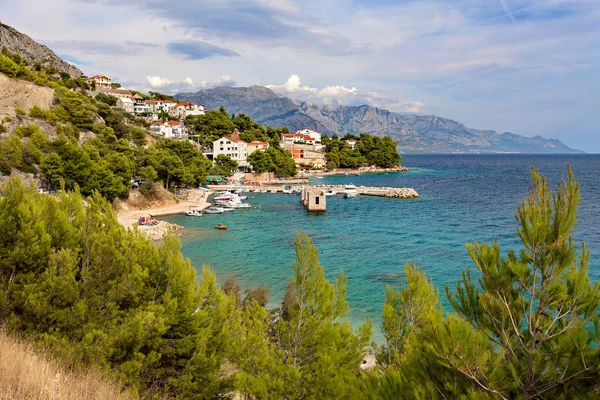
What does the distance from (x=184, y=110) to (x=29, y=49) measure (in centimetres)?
3866

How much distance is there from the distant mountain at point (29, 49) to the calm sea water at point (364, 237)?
71.7 m

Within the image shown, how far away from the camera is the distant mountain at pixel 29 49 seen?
283ft

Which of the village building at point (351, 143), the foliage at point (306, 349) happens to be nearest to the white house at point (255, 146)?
the village building at point (351, 143)

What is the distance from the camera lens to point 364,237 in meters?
31.5

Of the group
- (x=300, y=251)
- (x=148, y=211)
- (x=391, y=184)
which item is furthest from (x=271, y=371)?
(x=391, y=184)

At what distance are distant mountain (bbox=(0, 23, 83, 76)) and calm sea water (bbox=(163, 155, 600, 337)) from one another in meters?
71.7

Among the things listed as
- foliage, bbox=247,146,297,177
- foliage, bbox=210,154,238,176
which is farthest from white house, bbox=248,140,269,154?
foliage, bbox=210,154,238,176

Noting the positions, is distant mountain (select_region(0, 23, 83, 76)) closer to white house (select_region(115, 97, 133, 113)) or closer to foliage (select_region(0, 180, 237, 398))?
white house (select_region(115, 97, 133, 113))

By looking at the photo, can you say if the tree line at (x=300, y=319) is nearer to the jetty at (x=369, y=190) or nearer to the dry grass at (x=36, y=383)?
the dry grass at (x=36, y=383)

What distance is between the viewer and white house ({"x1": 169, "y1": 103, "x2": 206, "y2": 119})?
322 ft

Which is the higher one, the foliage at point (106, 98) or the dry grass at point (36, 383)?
the foliage at point (106, 98)

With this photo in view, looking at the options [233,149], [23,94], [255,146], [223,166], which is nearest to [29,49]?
[233,149]

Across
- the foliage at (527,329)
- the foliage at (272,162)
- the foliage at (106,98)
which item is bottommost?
the foliage at (527,329)

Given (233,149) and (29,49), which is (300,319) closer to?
(233,149)
